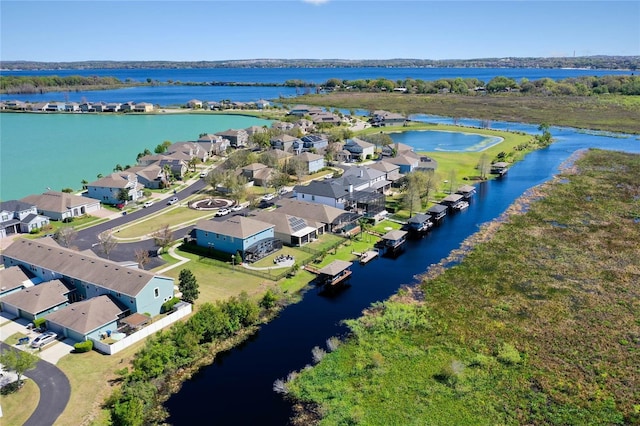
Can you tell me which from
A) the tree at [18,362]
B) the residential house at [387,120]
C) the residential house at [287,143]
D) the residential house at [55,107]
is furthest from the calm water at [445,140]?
the residential house at [55,107]

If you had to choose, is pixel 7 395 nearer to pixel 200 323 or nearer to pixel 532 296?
pixel 200 323

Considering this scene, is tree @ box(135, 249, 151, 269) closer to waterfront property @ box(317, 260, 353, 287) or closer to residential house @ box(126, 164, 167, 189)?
waterfront property @ box(317, 260, 353, 287)

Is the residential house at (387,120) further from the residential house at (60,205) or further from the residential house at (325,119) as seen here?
the residential house at (60,205)

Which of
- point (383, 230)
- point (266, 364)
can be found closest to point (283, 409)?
point (266, 364)

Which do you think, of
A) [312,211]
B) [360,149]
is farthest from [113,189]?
[360,149]

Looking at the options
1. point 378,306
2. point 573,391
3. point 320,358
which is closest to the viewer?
point 573,391

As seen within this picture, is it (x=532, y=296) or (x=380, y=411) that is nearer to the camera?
(x=380, y=411)
